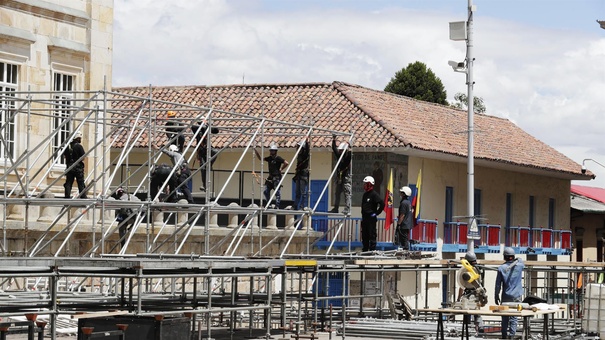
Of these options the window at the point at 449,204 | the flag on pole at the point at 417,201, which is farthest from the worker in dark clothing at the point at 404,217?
the window at the point at 449,204

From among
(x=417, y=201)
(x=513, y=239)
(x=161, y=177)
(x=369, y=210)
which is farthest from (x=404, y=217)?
(x=513, y=239)

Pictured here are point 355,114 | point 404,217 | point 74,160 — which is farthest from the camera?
point 355,114

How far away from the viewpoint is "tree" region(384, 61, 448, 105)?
8019cm

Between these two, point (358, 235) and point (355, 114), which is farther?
point (355, 114)

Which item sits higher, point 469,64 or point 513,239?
point 469,64

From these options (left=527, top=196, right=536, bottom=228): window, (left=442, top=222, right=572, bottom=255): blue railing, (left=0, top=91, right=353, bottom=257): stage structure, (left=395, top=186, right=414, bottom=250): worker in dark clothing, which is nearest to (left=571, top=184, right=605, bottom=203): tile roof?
(left=442, top=222, right=572, bottom=255): blue railing

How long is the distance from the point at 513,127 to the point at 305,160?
33.1 meters

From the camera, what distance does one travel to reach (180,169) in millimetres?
26781

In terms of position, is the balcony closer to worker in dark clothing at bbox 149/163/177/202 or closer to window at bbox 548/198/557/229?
window at bbox 548/198/557/229

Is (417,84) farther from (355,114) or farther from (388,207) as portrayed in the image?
(388,207)

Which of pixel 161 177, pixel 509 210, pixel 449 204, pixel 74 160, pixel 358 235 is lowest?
pixel 358 235

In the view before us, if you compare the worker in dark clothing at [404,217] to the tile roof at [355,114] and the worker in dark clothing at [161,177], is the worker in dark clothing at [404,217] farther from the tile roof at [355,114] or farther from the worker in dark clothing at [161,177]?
the tile roof at [355,114]

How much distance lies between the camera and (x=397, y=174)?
4653 cm

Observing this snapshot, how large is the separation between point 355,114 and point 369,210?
17.3 m
